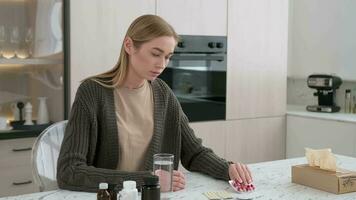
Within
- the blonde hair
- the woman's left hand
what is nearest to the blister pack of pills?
the woman's left hand

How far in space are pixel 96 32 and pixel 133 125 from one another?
1.29 metres

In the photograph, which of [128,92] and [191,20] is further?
[191,20]

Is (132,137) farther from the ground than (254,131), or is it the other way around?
(132,137)

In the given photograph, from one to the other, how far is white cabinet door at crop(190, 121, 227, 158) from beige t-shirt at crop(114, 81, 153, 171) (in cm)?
161

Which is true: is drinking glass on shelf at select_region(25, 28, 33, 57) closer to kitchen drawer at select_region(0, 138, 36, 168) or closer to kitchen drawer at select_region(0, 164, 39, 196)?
kitchen drawer at select_region(0, 138, 36, 168)

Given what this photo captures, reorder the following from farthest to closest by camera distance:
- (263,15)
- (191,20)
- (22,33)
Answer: (263,15) < (191,20) < (22,33)

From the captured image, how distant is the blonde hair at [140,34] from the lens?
6.12ft

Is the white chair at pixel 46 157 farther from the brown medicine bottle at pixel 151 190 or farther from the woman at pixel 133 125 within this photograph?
the brown medicine bottle at pixel 151 190

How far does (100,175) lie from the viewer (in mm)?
1662

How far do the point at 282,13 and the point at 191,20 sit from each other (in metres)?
0.90

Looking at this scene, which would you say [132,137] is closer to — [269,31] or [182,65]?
[182,65]

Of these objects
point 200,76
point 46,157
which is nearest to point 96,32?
point 200,76

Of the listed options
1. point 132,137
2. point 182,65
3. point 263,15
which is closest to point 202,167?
point 132,137

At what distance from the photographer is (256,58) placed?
12.8 feet
